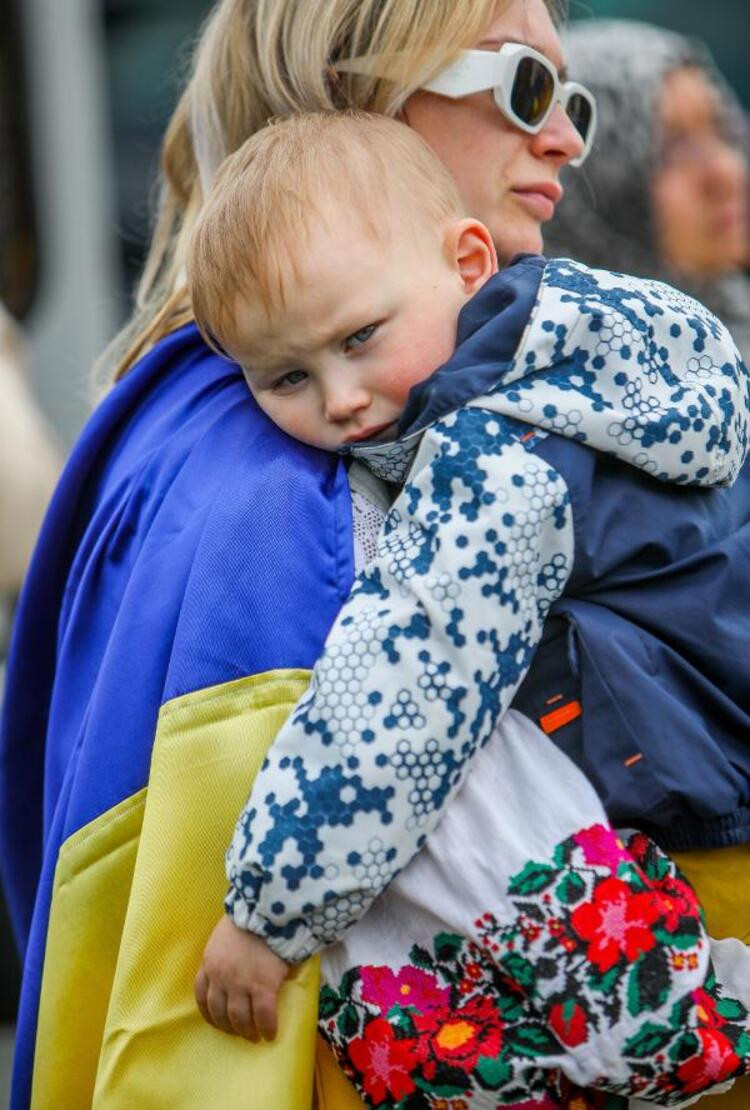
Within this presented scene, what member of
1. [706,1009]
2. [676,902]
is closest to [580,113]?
[676,902]

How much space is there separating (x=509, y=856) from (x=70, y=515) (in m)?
0.92

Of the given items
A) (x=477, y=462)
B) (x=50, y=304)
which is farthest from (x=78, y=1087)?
(x=50, y=304)

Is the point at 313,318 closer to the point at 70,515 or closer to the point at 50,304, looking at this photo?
the point at 70,515

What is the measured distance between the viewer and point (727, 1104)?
1.79 metres

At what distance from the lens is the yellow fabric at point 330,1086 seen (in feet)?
5.56

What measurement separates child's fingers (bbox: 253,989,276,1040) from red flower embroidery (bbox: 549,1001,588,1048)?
0.96 feet

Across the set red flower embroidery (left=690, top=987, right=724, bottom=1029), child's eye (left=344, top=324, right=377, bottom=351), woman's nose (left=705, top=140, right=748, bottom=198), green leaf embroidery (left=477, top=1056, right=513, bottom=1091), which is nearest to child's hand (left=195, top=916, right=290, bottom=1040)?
green leaf embroidery (left=477, top=1056, right=513, bottom=1091)

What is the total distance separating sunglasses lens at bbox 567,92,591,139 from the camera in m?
2.29

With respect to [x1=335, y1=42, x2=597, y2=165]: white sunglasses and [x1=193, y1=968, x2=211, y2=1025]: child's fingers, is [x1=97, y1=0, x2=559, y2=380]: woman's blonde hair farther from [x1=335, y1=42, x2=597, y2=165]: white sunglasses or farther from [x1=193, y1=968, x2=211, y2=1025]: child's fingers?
[x1=193, y1=968, x2=211, y2=1025]: child's fingers

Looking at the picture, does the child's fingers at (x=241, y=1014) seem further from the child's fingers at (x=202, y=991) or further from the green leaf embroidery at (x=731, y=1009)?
the green leaf embroidery at (x=731, y=1009)

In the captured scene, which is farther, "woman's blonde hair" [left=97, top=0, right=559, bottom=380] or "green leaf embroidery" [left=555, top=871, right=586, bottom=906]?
"woman's blonde hair" [left=97, top=0, right=559, bottom=380]

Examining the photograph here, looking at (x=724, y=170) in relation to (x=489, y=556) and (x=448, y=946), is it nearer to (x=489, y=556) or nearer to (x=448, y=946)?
(x=489, y=556)

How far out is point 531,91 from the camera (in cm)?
211

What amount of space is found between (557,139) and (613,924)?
3.71 ft
